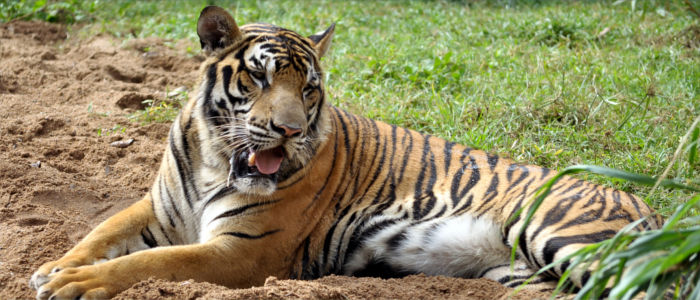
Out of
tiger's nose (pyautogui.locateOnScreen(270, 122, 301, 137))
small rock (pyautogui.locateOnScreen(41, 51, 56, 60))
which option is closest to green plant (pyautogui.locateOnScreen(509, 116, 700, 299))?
tiger's nose (pyautogui.locateOnScreen(270, 122, 301, 137))

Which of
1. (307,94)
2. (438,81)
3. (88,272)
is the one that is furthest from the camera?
(438,81)

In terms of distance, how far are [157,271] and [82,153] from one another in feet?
6.71

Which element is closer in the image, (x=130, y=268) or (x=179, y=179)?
(x=130, y=268)

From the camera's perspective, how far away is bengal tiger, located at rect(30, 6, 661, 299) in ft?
10.6

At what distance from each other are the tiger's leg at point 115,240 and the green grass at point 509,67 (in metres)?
2.08

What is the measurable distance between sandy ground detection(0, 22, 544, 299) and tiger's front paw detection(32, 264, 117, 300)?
9 cm

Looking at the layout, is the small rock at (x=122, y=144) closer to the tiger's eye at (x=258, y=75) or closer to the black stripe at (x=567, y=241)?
the tiger's eye at (x=258, y=75)

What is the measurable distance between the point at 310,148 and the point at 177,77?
128 inches

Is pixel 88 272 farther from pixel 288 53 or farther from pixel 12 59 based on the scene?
pixel 12 59

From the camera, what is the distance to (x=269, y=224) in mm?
3391

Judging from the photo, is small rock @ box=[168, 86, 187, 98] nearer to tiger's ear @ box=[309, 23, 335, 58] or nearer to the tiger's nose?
tiger's ear @ box=[309, 23, 335, 58]

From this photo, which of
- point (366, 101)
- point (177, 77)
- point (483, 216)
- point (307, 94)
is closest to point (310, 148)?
point (307, 94)

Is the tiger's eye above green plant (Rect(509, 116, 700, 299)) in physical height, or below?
above

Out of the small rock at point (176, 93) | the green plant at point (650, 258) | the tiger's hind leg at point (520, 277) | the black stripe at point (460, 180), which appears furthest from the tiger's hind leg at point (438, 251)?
the small rock at point (176, 93)
